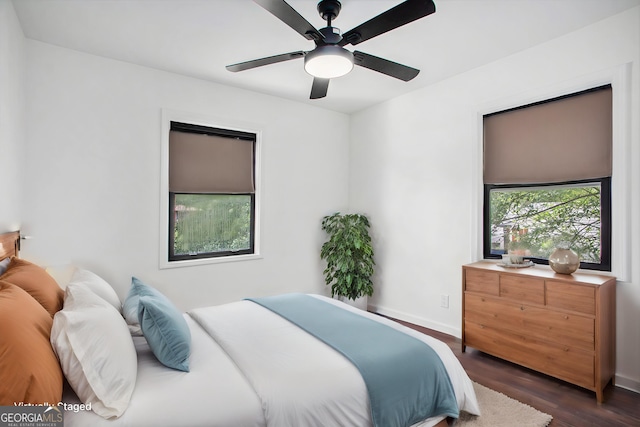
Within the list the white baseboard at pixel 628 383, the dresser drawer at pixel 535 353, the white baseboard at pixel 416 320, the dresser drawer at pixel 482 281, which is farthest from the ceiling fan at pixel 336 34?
the white baseboard at pixel 628 383

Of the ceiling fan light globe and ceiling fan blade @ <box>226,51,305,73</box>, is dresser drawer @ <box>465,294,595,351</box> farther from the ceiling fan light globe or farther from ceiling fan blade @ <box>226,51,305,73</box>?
ceiling fan blade @ <box>226,51,305,73</box>

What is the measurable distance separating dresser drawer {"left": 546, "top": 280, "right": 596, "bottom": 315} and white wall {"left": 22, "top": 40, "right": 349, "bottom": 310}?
2.67 m

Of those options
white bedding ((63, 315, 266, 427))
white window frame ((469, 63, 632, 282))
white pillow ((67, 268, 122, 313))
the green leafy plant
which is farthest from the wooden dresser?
white pillow ((67, 268, 122, 313))

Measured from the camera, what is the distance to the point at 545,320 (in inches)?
101

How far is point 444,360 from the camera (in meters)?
1.89

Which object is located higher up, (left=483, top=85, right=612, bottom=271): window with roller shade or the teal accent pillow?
(left=483, top=85, right=612, bottom=271): window with roller shade

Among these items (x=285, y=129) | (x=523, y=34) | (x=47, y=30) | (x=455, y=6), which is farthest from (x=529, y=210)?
(x=47, y=30)

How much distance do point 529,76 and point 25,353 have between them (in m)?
3.74

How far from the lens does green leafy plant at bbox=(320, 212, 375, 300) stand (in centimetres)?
410

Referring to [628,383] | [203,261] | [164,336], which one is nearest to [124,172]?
[203,261]

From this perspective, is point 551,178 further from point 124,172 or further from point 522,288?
point 124,172

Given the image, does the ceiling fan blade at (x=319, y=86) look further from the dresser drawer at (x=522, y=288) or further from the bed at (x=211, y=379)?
the dresser drawer at (x=522, y=288)

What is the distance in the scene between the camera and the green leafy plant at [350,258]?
410 cm

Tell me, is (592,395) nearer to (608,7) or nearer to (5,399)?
(608,7)
